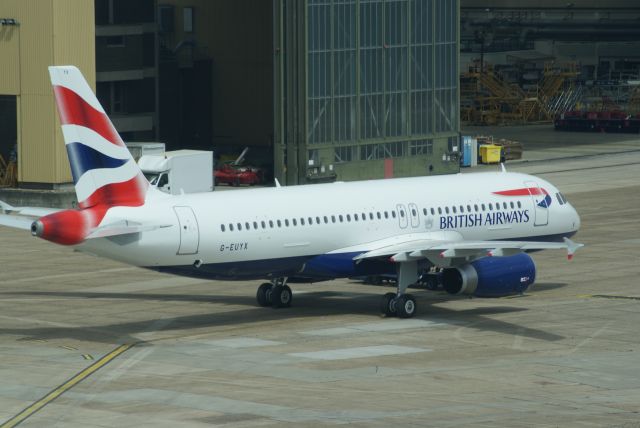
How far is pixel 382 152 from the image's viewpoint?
94.6 m

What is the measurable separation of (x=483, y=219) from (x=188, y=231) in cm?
1264

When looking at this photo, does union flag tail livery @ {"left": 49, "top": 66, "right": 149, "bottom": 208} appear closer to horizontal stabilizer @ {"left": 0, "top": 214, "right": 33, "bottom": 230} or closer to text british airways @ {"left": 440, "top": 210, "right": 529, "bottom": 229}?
horizontal stabilizer @ {"left": 0, "top": 214, "right": 33, "bottom": 230}

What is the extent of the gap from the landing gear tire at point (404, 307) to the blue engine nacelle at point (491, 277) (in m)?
2.27

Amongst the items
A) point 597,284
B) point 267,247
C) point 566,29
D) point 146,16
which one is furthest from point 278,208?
point 566,29

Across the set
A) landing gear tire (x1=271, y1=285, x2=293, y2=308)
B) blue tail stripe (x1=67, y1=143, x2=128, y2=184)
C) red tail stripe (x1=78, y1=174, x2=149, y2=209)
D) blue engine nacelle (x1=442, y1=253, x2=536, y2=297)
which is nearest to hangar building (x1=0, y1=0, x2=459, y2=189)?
landing gear tire (x1=271, y1=285, x2=293, y2=308)

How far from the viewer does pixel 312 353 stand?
42.8 metres

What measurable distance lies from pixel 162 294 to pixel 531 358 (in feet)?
57.8

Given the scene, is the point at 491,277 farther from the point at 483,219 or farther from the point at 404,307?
the point at 404,307

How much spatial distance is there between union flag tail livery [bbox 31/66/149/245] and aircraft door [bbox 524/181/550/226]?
16.8 meters

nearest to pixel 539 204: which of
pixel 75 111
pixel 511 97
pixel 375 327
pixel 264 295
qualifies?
pixel 375 327

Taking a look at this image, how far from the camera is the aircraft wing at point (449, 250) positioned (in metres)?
46.6

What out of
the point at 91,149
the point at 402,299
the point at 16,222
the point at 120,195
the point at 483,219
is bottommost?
the point at 402,299

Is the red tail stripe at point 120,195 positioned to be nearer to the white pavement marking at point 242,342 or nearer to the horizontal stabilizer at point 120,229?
the horizontal stabilizer at point 120,229

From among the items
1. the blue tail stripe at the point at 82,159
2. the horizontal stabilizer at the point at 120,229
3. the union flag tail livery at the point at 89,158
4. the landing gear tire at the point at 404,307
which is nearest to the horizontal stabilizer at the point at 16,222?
the union flag tail livery at the point at 89,158
